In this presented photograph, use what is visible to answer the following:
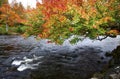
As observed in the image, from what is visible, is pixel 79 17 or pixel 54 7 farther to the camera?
pixel 54 7

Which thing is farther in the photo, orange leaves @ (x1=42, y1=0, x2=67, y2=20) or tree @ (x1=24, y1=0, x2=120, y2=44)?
orange leaves @ (x1=42, y1=0, x2=67, y2=20)

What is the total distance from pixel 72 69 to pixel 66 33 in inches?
231

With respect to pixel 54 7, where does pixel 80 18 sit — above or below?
below

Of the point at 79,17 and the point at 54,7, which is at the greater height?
the point at 54,7

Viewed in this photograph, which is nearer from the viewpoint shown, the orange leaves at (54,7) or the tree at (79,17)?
the tree at (79,17)

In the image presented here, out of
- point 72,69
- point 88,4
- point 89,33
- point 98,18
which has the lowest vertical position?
point 72,69

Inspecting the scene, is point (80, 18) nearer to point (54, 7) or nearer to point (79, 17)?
point (79, 17)

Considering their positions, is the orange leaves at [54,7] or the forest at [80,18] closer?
the forest at [80,18]

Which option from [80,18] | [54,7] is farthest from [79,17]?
[54,7]

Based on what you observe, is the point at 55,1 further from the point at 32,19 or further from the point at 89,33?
the point at 32,19

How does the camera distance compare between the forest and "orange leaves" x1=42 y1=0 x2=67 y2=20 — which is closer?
the forest

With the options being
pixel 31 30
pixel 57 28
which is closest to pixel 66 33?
pixel 57 28

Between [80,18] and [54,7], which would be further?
[54,7]

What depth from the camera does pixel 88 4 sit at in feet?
52.0
